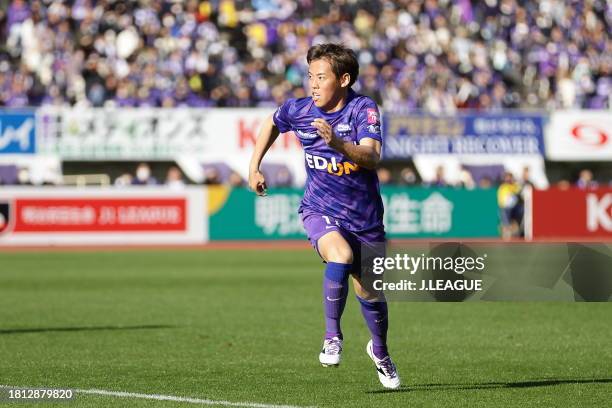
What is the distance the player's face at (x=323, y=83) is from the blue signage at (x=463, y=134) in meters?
25.0

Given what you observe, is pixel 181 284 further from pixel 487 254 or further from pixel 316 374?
pixel 487 254

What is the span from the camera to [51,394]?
24.9ft

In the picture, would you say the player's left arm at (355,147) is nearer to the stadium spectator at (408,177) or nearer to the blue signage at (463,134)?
the stadium spectator at (408,177)

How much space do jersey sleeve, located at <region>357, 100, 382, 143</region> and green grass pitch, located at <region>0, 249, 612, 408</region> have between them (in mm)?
1601

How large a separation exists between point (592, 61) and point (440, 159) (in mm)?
6092

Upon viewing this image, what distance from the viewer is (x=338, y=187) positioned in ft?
25.6

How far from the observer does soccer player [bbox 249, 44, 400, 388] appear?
24.9 ft

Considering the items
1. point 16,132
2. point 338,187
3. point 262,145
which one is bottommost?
point 16,132

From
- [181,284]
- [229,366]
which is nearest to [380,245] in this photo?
[229,366]

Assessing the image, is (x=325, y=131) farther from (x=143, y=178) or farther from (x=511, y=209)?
(x=143, y=178)

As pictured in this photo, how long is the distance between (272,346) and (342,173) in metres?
3.31

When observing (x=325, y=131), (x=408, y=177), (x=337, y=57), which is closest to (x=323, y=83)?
(x=337, y=57)

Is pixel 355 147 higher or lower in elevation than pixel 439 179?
higher

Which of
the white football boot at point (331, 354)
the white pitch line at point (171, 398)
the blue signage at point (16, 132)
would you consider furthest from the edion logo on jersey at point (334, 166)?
the blue signage at point (16, 132)
